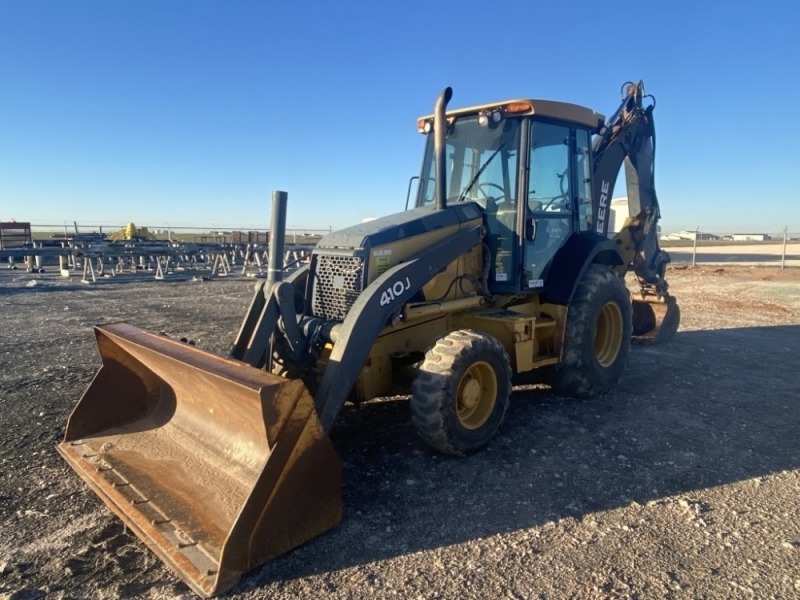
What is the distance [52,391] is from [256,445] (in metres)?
3.49

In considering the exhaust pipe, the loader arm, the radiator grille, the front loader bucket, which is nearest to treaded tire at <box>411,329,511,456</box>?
the radiator grille

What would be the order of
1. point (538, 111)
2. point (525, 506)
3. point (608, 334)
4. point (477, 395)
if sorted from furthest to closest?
point (608, 334) → point (538, 111) → point (477, 395) → point (525, 506)

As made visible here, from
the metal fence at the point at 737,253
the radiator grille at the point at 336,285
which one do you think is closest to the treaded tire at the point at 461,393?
the radiator grille at the point at 336,285

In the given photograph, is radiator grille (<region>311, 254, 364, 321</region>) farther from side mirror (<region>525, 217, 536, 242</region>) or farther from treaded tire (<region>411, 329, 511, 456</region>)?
side mirror (<region>525, 217, 536, 242</region>)

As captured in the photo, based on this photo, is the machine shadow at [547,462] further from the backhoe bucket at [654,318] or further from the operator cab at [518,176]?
the backhoe bucket at [654,318]

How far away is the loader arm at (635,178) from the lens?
7.11 m

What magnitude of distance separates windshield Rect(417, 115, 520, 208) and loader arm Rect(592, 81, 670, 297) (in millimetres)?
1782

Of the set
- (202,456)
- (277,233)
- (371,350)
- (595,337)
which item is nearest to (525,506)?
(371,350)

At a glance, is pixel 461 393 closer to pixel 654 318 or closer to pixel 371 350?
pixel 371 350

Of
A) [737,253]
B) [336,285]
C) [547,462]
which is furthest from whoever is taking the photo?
[737,253]

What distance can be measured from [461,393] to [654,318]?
5.30 meters

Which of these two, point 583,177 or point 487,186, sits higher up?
point 583,177

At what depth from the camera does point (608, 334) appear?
6.40 metres

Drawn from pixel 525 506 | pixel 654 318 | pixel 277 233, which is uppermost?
pixel 277 233
